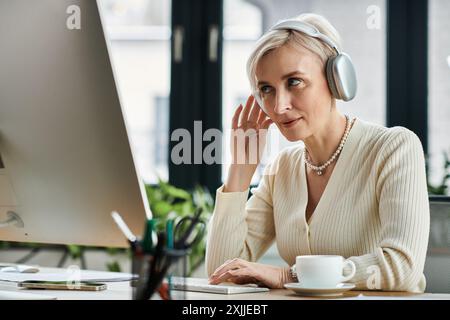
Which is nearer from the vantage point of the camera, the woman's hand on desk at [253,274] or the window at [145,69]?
the woman's hand on desk at [253,274]

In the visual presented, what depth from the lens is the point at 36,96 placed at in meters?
0.96

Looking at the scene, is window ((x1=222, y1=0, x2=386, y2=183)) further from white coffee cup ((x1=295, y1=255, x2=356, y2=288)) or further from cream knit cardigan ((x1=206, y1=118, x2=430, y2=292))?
white coffee cup ((x1=295, y1=255, x2=356, y2=288))

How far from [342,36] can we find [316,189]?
1388mm

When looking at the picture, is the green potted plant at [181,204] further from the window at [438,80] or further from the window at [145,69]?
the window at [438,80]

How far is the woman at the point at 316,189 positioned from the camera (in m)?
1.11

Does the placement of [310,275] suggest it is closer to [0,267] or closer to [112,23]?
[0,267]

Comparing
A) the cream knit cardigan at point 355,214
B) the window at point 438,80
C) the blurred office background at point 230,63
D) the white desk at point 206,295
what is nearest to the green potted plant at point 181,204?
the blurred office background at point 230,63

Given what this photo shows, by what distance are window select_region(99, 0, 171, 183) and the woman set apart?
4.42 ft

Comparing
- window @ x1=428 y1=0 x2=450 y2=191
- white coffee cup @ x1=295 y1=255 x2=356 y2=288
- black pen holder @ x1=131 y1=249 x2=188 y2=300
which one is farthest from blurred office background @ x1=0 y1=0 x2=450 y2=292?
black pen holder @ x1=131 y1=249 x2=188 y2=300

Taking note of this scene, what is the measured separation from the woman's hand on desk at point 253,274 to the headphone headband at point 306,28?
0.43 m

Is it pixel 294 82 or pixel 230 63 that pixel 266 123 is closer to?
pixel 294 82

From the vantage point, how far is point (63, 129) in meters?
0.95

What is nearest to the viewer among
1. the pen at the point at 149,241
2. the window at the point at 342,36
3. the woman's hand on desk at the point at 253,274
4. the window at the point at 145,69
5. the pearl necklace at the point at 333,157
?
the pen at the point at 149,241

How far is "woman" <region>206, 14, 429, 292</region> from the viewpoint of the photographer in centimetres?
111
